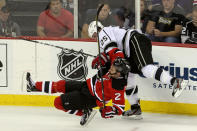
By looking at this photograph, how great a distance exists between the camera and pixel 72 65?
6.09 meters

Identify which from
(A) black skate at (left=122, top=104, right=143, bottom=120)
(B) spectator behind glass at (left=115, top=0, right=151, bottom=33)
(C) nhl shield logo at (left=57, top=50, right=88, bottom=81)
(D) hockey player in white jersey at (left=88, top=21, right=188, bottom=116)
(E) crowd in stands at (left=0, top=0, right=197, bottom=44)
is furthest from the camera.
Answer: (C) nhl shield logo at (left=57, top=50, right=88, bottom=81)

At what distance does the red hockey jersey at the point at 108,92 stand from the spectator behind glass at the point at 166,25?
3.50ft

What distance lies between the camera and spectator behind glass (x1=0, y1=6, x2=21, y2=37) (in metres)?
6.27

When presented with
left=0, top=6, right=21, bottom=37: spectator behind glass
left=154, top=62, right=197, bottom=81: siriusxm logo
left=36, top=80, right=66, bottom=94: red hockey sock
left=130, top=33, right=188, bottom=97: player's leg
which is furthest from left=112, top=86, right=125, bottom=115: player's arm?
left=0, top=6, right=21, bottom=37: spectator behind glass

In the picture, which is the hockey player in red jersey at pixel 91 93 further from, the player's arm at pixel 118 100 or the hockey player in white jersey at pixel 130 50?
the hockey player in white jersey at pixel 130 50

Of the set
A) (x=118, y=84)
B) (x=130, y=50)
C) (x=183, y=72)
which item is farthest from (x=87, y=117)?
(x=183, y=72)

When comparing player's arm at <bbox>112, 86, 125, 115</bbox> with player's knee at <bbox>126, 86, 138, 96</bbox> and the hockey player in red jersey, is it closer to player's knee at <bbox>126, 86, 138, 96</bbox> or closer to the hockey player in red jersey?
the hockey player in red jersey

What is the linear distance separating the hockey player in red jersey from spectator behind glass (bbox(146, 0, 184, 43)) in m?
1.02

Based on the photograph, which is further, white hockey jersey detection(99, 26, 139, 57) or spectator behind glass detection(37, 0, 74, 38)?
spectator behind glass detection(37, 0, 74, 38)

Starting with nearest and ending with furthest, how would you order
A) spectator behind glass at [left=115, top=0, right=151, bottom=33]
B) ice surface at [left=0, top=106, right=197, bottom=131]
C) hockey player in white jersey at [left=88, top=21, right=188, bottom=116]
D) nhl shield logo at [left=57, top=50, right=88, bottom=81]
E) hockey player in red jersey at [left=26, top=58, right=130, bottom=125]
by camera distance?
1. hockey player in red jersey at [left=26, top=58, right=130, bottom=125]
2. hockey player in white jersey at [left=88, top=21, right=188, bottom=116]
3. ice surface at [left=0, top=106, right=197, bottom=131]
4. spectator behind glass at [left=115, top=0, right=151, bottom=33]
5. nhl shield logo at [left=57, top=50, right=88, bottom=81]

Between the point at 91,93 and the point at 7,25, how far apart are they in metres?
1.79

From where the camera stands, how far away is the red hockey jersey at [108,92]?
4.94 meters

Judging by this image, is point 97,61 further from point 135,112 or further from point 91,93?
point 135,112

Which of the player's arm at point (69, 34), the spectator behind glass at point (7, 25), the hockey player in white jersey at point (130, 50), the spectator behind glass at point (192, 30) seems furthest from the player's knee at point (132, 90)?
the spectator behind glass at point (7, 25)
